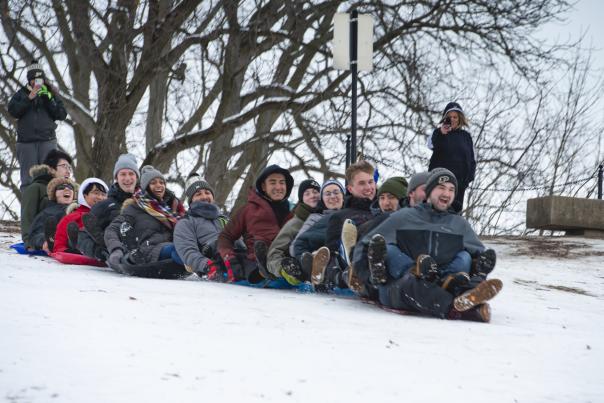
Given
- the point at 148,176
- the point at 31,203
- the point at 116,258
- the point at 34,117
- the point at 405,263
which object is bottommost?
the point at 116,258

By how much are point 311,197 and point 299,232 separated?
44 centimetres

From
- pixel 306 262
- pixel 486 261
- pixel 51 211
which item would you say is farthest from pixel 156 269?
pixel 486 261

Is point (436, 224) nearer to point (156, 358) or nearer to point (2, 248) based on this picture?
point (156, 358)

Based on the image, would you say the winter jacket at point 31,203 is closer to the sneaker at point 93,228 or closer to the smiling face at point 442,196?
the sneaker at point 93,228

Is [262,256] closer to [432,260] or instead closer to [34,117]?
[432,260]

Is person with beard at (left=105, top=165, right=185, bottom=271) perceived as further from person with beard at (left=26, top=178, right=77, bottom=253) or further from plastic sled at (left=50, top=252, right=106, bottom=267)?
person with beard at (left=26, top=178, right=77, bottom=253)

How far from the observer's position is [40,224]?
358 inches

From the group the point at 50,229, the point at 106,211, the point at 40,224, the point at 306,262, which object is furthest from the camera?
the point at 40,224

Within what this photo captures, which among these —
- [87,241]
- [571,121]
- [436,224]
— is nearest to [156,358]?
[436,224]

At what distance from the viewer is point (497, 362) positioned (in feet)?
13.0

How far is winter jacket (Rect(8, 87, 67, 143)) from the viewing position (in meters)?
10.2

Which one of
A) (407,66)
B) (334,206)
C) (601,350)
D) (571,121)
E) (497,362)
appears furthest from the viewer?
(571,121)

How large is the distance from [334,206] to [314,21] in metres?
8.99

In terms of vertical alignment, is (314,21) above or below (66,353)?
above
